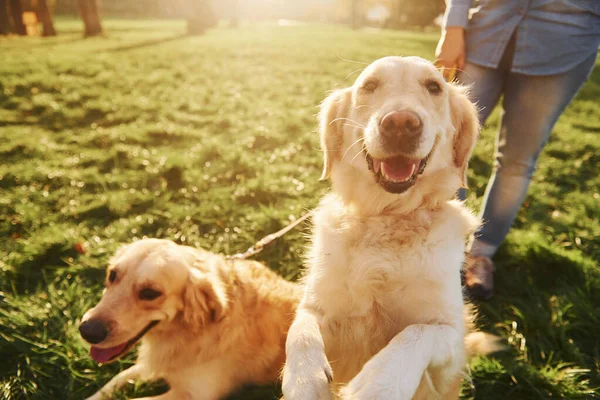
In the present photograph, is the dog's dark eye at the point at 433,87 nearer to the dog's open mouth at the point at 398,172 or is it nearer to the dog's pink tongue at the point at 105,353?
the dog's open mouth at the point at 398,172

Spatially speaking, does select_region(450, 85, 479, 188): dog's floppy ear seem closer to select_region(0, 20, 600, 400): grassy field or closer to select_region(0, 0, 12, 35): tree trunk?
select_region(0, 20, 600, 400): grassy field

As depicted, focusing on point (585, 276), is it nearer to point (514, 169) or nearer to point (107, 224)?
point (514, 169)

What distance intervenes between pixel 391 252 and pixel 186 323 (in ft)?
3.96

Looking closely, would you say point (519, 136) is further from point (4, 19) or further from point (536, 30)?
point (4, 19)

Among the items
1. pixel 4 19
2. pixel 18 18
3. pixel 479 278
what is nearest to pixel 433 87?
pixel 479 278

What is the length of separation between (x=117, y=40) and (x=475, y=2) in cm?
1454

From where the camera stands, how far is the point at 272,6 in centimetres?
6103

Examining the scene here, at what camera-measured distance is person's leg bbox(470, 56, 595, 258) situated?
2.45m

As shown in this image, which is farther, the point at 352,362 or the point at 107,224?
the point at 107,224

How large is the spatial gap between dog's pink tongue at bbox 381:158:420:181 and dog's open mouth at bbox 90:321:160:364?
1.45 meters

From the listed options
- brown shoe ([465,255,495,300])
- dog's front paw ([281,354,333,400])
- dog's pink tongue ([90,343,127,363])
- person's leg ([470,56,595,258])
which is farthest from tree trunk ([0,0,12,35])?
dog's front paw ([281,354,333,400])

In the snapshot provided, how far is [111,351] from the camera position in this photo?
2.12 meters

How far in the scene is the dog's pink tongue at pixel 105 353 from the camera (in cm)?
210

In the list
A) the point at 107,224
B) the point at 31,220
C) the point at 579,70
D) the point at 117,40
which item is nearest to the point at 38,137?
the point at 31,220
